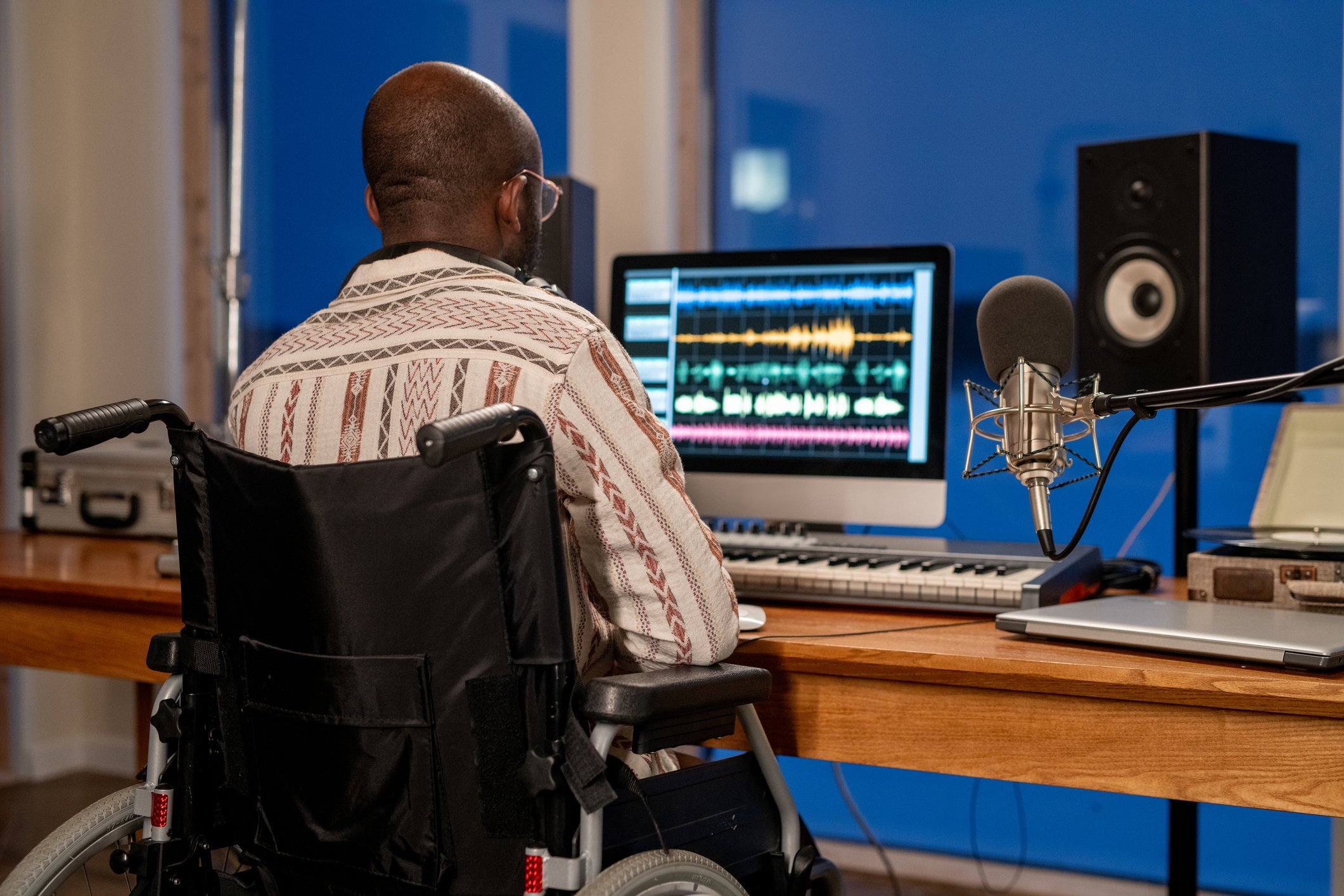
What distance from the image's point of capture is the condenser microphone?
1.03 meters

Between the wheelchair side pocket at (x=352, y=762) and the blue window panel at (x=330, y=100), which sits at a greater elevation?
the blue window panel at (x=330, y=100)

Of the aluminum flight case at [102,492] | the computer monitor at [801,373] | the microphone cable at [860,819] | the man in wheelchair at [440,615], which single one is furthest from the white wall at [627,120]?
the man in wheelchair at [440,615]

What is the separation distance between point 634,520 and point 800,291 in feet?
3.22

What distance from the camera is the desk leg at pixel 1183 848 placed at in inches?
77.9

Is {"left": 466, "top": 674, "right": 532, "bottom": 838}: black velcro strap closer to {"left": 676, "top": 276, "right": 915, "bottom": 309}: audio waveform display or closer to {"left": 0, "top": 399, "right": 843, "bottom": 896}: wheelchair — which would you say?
{"left": 0, "top": 399, "right": 843, "bottom": 896}: wheelchair

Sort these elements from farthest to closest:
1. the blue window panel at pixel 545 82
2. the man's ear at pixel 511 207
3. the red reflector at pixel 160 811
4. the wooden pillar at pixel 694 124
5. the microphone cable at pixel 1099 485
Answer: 1. the blue window panel at pixel 545 82
2. the wooden pillar at pixel 694 124
3. the man's ear at pixel 511 207
4. the red reflector at pixel 160 811
5. the microphone cable at pixel 1099 485

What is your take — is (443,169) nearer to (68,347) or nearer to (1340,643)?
(1340,643)

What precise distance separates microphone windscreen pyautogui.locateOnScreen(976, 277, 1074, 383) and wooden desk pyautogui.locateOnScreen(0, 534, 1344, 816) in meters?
0.40

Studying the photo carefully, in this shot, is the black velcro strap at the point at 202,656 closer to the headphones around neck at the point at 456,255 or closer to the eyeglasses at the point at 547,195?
the headphones around neck at the point at 456,255

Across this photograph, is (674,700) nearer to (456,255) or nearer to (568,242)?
(456,255)

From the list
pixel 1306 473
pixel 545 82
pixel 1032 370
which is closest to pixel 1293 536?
pixel 1306 473

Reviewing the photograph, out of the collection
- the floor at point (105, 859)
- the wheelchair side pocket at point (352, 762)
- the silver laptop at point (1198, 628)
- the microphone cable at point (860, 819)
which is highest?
the silver laptop at point (1198, 628)

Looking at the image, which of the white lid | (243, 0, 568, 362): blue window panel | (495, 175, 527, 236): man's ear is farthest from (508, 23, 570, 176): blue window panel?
the white lid

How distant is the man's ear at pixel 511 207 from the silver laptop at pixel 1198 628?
0.72 m
